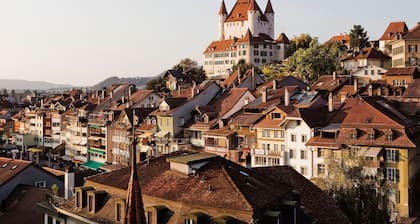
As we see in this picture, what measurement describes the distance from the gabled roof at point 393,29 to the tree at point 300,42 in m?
23.6

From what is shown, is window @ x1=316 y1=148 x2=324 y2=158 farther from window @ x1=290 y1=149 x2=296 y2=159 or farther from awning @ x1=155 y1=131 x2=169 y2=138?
awning @ x1=155 y1=131 x2=169 y2=138

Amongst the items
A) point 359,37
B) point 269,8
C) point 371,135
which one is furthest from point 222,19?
point 371,135

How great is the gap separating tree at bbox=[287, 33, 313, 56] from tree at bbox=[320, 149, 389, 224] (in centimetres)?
9219

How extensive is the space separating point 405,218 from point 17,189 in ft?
106

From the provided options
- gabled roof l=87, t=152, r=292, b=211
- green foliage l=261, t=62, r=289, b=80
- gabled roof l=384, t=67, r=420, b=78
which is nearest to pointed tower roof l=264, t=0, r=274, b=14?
green foliage l=261, t=62, r=289, b=80

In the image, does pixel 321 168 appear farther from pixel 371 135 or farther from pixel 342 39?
pixel 342 39

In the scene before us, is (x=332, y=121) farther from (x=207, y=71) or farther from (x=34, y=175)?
(x=207, y=71)

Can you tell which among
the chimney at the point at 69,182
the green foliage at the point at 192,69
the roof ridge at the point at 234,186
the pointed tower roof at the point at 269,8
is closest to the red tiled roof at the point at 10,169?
the chimney at the point at 69,182

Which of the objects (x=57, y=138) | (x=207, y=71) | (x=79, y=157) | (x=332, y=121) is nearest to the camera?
(x=332, y=121)

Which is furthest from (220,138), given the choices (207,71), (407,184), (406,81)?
(207,71)

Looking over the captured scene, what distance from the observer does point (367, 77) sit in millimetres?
96375

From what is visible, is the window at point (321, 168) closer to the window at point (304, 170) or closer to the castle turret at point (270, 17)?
the window at point (304, 170)

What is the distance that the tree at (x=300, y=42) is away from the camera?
13850cm

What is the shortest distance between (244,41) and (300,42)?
14.8 metres
